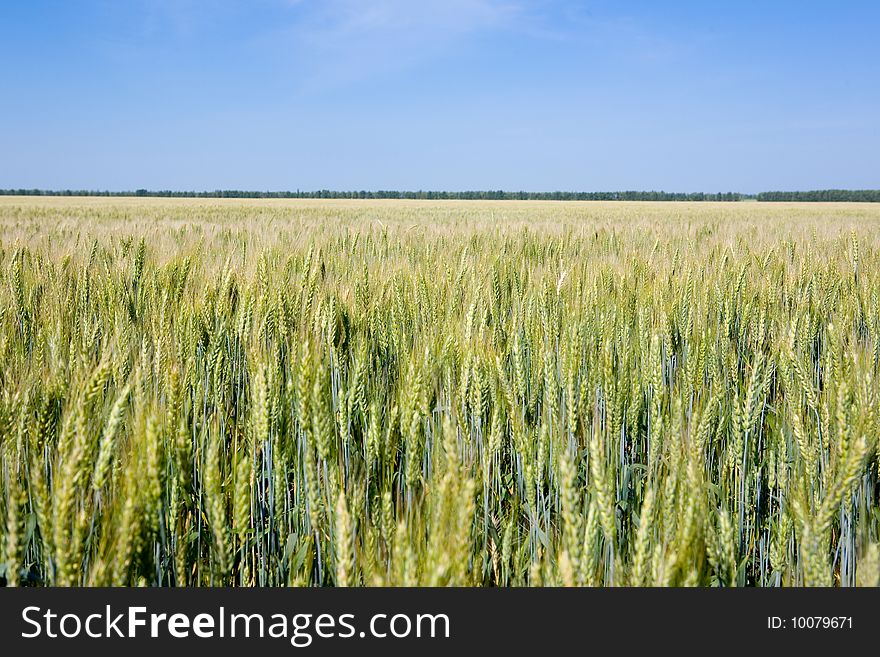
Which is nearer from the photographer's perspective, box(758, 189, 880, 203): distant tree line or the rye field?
the rye field

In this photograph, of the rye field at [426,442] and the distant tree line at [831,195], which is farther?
the distant tree line at [831,195]

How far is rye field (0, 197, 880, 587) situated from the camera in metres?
0.93

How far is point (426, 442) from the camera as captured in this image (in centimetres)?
153

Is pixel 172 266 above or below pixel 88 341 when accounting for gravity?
above

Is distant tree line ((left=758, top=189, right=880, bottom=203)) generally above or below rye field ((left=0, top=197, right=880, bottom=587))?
above

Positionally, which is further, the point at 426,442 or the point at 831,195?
the point at 831,195

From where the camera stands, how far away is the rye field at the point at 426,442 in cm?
93

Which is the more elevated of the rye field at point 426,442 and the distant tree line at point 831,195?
the distant tree line at point 831,195

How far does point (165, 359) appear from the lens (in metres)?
1.67
